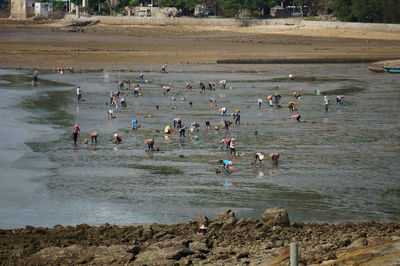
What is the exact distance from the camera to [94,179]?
88.5ft

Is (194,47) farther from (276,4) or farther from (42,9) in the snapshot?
(42,9)

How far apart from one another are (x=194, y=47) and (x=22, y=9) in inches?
3347

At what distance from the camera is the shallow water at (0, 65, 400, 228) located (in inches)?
916

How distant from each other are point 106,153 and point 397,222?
43.2ft

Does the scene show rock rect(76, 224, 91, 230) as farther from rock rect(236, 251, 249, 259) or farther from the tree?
the tree

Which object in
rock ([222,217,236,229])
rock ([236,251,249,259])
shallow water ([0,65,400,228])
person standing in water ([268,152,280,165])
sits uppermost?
rock ([236,251,249,259])

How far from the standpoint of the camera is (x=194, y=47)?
87875 mm

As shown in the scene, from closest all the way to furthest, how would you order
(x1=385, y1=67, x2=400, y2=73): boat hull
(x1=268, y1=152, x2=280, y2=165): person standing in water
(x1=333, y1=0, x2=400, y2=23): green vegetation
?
1. (x1=268, y1=152, x2=280, y2=165): person standing in water
2. (x1=385, y1=67, x2=400, y2=73): boat hull
3. (x1=333, y1=0, x2=400, y2=23): green vegetation

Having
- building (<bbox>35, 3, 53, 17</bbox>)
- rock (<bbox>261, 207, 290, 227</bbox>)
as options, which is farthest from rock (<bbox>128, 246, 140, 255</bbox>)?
building (<bbox>35, 3, 53, 17</bbox>)

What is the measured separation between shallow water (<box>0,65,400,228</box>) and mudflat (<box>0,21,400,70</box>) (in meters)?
18.8

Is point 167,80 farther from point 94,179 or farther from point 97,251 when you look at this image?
point 97,251

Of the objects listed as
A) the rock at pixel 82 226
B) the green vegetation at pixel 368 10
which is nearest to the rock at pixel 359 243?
the rock at pixel 82 226

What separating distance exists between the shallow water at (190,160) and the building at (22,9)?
11426 centimetres

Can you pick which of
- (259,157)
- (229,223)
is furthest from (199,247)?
(259,157)
